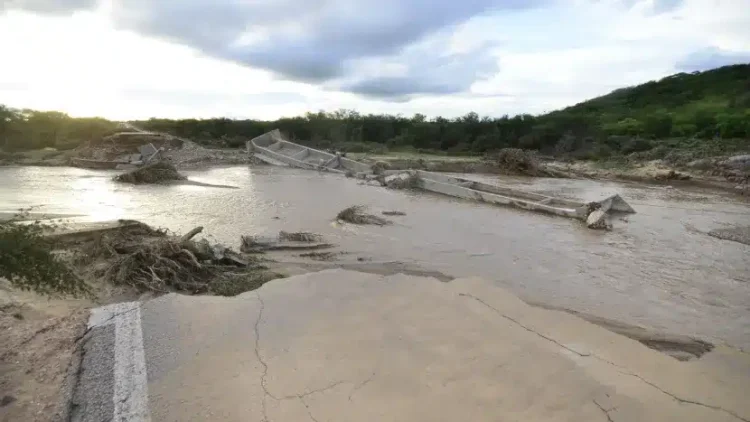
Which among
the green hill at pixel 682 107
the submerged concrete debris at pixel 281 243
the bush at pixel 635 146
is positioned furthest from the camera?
the green hill at pixel 682 107

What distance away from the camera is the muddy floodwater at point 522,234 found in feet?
20.6

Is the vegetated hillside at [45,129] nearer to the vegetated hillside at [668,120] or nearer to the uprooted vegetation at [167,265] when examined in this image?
the uprooted vegetation at [167,265]

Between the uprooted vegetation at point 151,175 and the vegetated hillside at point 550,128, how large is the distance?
12971 mm

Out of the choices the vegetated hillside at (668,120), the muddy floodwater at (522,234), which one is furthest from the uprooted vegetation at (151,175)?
the vegetated hillside at (668,120)

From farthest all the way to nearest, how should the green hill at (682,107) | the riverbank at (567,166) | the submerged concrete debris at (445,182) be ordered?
1. the green hill at (682,107)
2. the riverbank at (567,166)
3. the submerged concrete debris at (445,182)

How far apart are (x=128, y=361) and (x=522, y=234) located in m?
7.61

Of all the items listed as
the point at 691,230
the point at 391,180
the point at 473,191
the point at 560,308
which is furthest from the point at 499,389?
the point at 391,180

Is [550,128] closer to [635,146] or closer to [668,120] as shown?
[635,146]

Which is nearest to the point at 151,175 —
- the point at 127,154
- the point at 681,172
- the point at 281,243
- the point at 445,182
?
the point at 127,154

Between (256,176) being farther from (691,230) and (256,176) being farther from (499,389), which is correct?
(499,389)

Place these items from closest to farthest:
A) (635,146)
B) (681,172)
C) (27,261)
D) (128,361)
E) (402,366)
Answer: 1. (27,261)
2. (402,366)
3. (128,361)
4. (681,172)
5. (635,146)

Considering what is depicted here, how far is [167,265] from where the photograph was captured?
20.5ft

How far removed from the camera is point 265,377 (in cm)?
405

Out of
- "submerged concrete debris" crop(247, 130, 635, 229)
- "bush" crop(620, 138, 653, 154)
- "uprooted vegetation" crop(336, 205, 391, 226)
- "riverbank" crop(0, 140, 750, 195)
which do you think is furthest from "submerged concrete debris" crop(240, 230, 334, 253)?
"bush" crop(620, 138, 653, 154)
